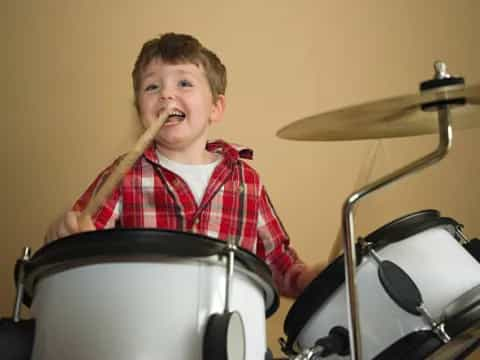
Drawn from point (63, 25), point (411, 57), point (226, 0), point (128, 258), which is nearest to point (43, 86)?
point (63, 25)

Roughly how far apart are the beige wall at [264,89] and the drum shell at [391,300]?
1.41 ft

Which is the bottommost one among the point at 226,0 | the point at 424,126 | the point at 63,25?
the point at 424,126

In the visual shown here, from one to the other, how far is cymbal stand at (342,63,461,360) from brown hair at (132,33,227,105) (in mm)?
416

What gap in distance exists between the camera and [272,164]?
1193mm

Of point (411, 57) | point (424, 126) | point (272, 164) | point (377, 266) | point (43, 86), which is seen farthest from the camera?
point (411, 57)

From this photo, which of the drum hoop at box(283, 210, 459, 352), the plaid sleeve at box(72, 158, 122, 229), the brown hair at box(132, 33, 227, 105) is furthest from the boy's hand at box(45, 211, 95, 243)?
the brown hair at box(132, 33, 227, 105)

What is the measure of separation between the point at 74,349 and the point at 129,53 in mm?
728

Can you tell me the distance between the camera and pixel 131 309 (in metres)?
0.54

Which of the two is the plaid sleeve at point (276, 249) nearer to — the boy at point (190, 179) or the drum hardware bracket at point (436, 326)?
the boy at point (190, 179)

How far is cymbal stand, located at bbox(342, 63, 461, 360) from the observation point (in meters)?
0.64

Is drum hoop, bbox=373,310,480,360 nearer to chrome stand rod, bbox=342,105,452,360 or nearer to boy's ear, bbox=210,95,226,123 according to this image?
chrome stand rod, bbox=342,105,452,360

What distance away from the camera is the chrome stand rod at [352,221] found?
0.64 metres

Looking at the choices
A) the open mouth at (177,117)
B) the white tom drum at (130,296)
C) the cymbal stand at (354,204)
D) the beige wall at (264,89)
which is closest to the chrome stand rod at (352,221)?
the cymbal stand at (354,204)

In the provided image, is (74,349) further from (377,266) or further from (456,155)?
(456,155)
